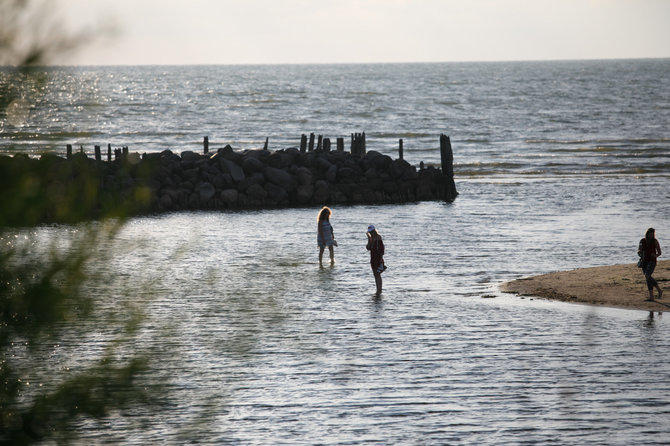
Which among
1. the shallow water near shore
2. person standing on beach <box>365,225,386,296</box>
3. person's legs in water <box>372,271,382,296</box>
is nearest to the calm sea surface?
the shallow water near shore

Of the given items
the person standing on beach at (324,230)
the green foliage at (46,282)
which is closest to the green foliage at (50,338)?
the green foliage at (46,282)

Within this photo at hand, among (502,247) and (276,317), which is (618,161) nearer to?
(502,247)

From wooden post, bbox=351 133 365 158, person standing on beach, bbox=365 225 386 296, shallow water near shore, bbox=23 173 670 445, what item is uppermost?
wooden post, bbox=351 133 365 158

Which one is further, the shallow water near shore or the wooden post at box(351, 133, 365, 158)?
the wooden post at box(351, 133, 365, 158)

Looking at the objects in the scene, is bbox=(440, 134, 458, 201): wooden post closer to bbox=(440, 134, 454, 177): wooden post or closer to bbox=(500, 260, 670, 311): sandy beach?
bbox=(440, 134, 454, 177): wooden post

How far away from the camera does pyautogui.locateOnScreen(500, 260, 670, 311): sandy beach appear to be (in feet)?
57.9

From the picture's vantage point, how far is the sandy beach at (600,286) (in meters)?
17.7

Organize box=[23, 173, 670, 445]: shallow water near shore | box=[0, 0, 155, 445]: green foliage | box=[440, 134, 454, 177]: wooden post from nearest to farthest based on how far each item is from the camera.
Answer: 1. box=[0, 0, 155, 445]: green foliage
2. box=[23, 173, 670, 445]: shallow water near shore
3. box=[440, 134, 454, 177]: wooden post

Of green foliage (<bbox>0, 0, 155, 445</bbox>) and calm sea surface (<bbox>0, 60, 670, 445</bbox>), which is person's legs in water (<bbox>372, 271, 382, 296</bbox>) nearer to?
calm sea surface (<bbox>0, 60, 670, 445</bbox>)

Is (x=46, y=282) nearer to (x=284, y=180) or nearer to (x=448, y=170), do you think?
(x=284, y=180)

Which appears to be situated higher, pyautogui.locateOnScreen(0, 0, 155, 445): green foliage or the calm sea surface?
pyautogui.locateOnScreen(0, 0, 155, 445): green foliage

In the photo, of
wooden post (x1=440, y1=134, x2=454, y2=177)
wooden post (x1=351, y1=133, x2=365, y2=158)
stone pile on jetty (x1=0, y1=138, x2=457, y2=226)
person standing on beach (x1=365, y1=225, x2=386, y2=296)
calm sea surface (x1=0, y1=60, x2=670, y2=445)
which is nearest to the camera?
calm sea surface (x1=0, y1=60, x2=670, y2=445)

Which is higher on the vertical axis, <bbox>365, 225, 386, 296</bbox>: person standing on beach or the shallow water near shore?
<bbox>365, 225, 386, 296</bbox>: person standing on beach

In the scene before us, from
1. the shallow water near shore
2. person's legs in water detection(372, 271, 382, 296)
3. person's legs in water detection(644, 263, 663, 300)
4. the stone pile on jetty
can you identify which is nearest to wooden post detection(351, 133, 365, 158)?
the stone pile on jetty
